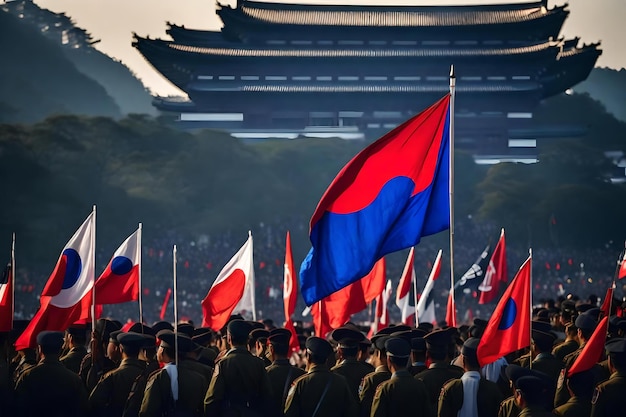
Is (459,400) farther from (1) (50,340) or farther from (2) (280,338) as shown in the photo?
(1) (50,340)

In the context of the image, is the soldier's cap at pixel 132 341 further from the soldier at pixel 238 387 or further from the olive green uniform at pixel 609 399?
the olive green uniform at pixel 609 399

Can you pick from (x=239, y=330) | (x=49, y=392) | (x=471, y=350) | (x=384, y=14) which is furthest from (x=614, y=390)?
(x=384, y=14)

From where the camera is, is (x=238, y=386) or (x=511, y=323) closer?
A: (x=238, y=386)

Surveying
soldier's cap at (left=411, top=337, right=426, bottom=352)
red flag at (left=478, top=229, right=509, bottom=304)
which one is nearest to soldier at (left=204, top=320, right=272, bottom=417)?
soldier's cap at (left=411, top=337, right=426, bottom=352)

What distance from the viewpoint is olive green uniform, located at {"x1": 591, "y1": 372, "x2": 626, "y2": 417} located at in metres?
5.73

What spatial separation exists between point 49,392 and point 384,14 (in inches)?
1551

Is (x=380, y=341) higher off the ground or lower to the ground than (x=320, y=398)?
higher

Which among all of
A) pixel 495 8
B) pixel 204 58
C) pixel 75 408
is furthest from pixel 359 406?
pixel 495 8

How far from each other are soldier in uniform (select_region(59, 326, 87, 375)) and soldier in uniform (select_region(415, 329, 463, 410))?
2243mm

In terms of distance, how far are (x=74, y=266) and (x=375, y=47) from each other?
36.2 m

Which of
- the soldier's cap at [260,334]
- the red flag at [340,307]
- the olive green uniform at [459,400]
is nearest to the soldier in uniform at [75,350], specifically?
the soldier's cap at [260,334]

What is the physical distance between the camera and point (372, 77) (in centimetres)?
4303

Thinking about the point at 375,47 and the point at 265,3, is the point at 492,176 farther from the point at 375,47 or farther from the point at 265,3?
the point at 265,3

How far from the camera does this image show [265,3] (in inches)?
1734
